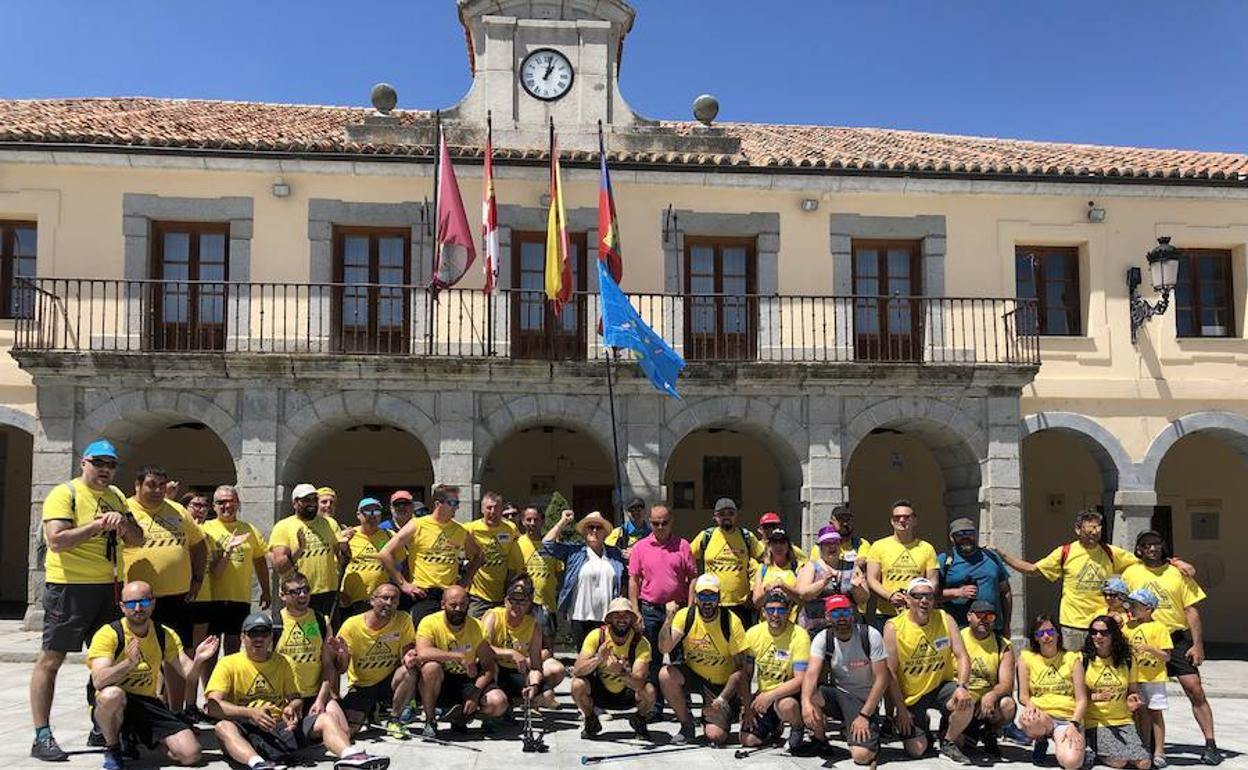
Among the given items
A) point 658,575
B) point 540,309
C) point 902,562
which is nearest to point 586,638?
point 658,575

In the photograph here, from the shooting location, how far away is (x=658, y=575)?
28.5ft

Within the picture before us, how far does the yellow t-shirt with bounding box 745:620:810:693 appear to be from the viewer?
24.6 ft

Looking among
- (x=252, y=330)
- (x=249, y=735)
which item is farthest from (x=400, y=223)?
(x=249, y=735)

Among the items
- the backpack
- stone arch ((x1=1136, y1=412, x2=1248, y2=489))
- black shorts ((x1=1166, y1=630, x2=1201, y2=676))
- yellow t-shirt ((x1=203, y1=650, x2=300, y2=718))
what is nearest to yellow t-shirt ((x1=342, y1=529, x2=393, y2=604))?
yellow t-shirt ((x1=203, y1=650, x2=300, y2=718))

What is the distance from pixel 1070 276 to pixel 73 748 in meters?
13.6

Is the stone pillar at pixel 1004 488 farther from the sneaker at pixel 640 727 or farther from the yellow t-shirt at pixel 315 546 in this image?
the yellow t-shirt at pixel 315 546

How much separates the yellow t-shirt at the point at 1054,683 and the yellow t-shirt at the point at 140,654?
594cm

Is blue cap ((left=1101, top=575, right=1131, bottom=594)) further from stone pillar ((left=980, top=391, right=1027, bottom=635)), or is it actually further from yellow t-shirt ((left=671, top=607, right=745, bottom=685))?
stone pillar ((left=980, top=391, right=1027, bottom=635))

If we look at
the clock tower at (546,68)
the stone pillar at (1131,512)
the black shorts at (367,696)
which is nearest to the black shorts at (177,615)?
the black shorts at (367,696)

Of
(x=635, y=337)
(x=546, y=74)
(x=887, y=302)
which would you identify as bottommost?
(x=635, y=337)

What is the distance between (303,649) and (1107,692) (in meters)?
5.51

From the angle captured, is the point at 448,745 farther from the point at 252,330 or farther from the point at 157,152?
the point at 157,152

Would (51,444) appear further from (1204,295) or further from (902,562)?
(1204,295)

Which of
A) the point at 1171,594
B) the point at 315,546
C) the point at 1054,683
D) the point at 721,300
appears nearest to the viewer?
the point at 1054,683
